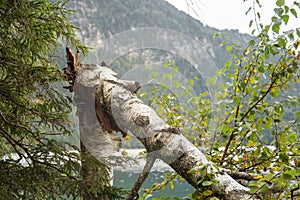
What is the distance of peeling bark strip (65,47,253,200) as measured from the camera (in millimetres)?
1366

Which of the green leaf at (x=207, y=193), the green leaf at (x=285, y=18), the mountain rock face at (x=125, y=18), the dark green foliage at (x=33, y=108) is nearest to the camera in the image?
the green leaf at (x=207, y=193)

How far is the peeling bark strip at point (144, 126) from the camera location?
53.8 inches

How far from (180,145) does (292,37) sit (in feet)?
2.22

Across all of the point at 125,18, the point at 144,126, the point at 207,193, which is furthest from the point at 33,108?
the point at 125,18

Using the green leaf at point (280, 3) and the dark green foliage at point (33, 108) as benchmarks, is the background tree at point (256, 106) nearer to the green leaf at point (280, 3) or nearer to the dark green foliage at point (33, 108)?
the green leaf at point (280, 3)

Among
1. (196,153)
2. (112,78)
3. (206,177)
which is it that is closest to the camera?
(206,177)

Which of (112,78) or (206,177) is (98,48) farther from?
(206,177)

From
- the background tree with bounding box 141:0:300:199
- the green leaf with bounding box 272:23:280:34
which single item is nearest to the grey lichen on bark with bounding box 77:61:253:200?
the background tree with bounding box 141:0:300:199

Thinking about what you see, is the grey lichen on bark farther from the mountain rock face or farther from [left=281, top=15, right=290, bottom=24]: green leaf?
the mountain rock face

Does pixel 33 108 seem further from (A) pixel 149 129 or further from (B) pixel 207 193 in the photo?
(B) pixel 207 193

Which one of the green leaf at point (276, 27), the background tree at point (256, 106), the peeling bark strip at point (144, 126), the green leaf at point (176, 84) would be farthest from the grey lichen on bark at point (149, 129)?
the green leaf at point (276, 27)

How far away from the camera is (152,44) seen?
7.16 feet

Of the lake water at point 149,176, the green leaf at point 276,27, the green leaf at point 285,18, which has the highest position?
the green leaf at point 285,18

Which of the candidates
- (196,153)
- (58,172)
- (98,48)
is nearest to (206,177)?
(196,153)
